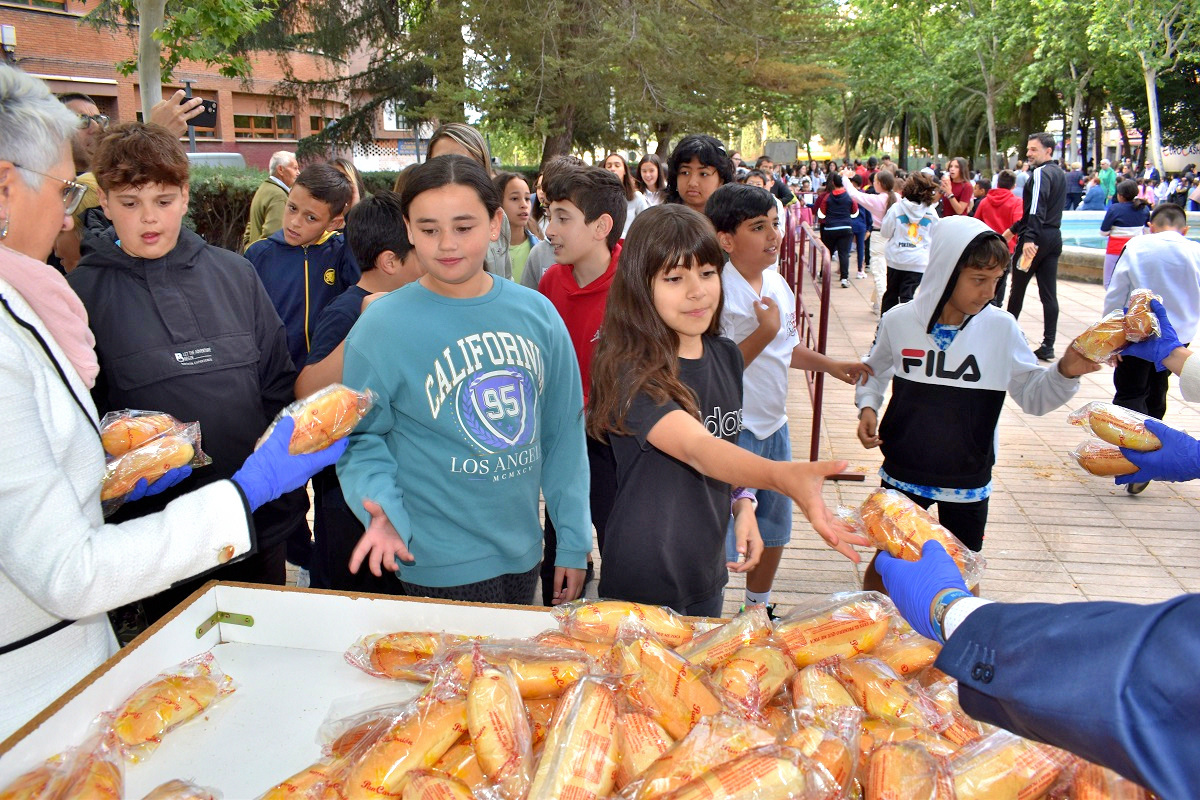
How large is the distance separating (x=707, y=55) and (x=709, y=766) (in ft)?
→ 58.9

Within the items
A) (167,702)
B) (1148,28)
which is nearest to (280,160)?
(167,702)

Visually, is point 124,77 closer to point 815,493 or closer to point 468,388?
point 468,388

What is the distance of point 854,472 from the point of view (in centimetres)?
572

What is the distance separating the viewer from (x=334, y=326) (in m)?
2.98

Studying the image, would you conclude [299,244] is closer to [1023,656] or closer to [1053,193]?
[1023,656]

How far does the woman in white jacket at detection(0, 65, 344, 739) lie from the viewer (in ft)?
4.47

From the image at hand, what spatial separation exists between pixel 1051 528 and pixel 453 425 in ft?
13.6

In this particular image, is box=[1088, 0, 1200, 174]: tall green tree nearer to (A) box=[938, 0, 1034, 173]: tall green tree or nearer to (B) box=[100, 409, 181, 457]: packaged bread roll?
(A) box=[938, 0, 1034, 173]: tall green tree

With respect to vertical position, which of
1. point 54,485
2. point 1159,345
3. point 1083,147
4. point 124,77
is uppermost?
point 1083,147

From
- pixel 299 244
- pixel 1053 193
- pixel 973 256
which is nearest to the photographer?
pixel 973 256

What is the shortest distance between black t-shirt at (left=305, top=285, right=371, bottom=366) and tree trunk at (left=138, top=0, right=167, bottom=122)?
21.6 feet

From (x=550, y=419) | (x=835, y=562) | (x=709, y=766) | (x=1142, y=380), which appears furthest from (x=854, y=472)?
(x=709, y=766)

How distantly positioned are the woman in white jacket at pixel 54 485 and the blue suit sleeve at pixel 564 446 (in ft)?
2.54

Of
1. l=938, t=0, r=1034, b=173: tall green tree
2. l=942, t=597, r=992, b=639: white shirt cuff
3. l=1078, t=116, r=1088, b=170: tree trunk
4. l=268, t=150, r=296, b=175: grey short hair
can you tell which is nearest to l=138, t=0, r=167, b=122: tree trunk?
l=268, t=150, r=296, b=175: grey short hair
